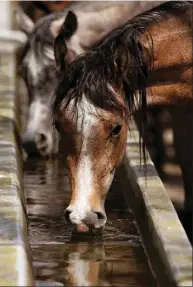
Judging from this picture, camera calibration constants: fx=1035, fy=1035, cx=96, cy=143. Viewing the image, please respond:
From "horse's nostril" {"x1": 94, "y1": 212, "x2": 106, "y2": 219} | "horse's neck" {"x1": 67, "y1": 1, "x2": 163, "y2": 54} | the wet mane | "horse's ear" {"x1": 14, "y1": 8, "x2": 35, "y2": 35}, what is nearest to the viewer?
"horse's nostril" {"x1": 94, "y1": 212, "x2": 106, "y2": 219}

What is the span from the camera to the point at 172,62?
729 centimetres

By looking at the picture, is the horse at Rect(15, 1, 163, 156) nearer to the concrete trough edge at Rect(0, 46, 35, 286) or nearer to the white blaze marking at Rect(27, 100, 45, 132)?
the white blaze marking at Rect(27, 100, 45, 132)

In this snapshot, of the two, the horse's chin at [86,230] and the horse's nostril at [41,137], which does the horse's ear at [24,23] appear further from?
the horse's chin at [86,230]

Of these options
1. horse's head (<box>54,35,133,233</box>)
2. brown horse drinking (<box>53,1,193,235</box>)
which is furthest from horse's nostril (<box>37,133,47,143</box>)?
horse's head (<box>54,35,133,233</box>)

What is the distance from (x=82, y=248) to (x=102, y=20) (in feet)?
12.1

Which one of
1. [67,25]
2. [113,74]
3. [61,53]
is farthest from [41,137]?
[113,74]

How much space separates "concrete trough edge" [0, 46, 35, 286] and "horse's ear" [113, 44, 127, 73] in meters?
1.09

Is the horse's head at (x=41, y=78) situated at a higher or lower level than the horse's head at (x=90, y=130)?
lower

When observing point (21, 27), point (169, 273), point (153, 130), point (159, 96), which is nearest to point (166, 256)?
point (169, 273)

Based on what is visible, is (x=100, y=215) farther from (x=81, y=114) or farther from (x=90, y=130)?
(x=81, y=114)

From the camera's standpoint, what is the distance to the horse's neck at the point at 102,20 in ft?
31.6

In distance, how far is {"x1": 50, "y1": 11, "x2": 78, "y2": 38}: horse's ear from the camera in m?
9.02

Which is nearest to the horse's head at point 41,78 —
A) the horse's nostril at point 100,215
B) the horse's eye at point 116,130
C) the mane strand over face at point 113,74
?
the mane strand over face at point 113,74

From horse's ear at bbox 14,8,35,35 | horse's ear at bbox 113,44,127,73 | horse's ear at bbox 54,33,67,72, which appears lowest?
horse's ear at bbox 14,8,35,35
